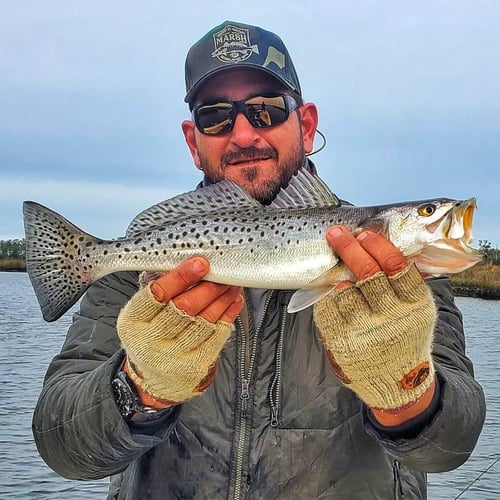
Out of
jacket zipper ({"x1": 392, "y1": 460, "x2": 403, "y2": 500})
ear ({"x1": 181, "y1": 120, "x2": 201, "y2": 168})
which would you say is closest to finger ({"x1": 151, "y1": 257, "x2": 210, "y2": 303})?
jacket zipper ({"x1": 392, "y1": 460, "x2": 403, "y2": 500})

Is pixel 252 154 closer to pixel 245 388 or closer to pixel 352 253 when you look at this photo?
pixel 352 253

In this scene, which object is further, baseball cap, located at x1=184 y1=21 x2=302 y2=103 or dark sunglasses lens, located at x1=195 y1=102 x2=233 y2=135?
baseball cap, located at x1=184 y1=21 x2=302 y2=103

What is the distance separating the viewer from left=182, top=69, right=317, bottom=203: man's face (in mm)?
4004

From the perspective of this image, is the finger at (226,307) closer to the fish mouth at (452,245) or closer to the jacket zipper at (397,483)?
the fish mouth at (452,245)

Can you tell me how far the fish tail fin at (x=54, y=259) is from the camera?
140 inches

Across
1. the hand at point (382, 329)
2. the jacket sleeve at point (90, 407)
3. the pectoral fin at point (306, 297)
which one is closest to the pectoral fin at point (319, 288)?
the pectoral fin at point (306, 297)

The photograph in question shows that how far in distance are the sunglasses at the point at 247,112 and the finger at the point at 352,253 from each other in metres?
1.10

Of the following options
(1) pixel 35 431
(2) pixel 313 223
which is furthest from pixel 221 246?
(1) pixel 35 431

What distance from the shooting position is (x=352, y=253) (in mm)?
3098

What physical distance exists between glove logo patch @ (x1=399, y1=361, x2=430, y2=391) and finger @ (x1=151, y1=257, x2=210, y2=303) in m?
0.94

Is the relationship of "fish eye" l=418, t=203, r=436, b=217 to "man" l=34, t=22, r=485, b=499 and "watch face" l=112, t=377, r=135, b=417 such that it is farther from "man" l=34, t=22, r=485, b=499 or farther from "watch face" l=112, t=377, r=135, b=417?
"watch face" l=112, t=377, r=135, b=417

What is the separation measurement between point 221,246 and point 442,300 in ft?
3.82

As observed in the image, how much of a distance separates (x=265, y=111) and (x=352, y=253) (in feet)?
4.31

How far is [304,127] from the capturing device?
4.73m
